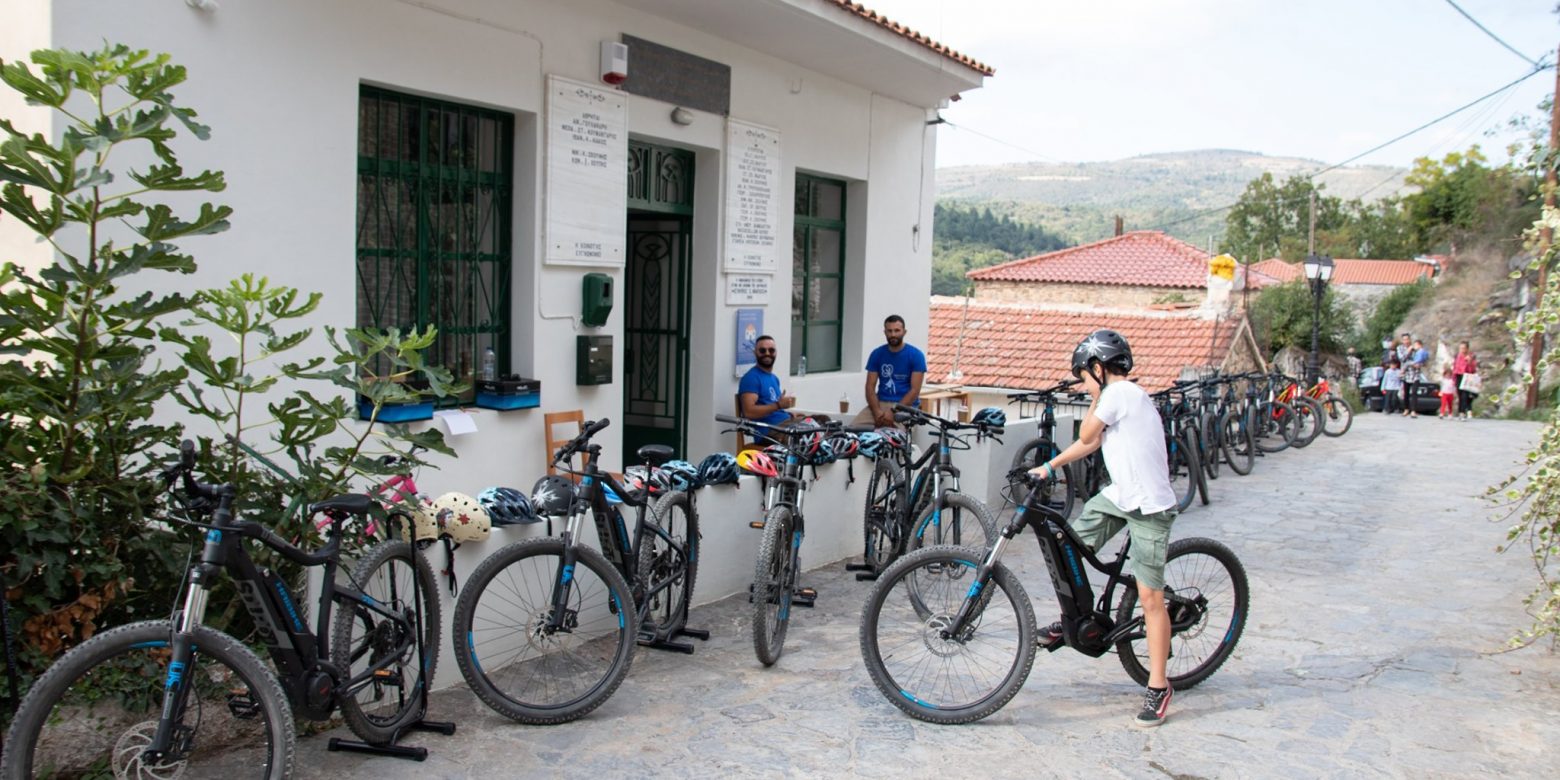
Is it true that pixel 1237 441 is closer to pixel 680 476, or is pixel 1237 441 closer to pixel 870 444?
pixel 870 444

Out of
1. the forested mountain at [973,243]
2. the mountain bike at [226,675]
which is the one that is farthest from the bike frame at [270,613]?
the forested mountain at [973,243]

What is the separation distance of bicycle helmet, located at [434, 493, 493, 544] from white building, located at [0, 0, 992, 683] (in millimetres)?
120

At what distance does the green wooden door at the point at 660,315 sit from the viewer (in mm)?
9828

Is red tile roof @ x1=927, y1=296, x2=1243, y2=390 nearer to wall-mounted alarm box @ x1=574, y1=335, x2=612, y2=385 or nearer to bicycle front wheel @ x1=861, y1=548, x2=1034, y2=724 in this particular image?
wall-mounted alarm box @ x1=574, y1=335, x2=612, y2=385

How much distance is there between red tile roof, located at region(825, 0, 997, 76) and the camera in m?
9.32

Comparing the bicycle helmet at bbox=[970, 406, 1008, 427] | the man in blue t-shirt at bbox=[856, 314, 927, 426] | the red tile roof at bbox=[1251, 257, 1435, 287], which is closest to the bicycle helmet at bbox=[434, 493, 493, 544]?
the bicycle helmet at bbox=[970, 406, 1008, 427]

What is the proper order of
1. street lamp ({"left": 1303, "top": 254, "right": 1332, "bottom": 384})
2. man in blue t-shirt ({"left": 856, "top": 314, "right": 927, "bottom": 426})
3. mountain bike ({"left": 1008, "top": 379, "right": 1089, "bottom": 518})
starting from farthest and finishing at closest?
1. street lamp ({"left": 1303, "top": 254, "right": 1332, "bottom": 384})
2. man in blue t-shirt ({"left": 856, "top": 314, "right": 927, "bottom": 426})
3. mountain bike ({"left": 1008, "top": 379, "right": 1089, "bottom": 518})

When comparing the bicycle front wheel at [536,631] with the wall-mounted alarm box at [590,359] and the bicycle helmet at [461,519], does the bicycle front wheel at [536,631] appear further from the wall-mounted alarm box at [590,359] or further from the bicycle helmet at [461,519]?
the wall-mounted alarm box at [590,359]

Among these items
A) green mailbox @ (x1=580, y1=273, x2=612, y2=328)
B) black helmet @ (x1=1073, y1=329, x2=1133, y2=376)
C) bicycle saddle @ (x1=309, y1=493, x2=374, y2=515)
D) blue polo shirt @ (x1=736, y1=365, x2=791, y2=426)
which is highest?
green mailbox @ (x1=580, y1=273, x2=612, y2=328)

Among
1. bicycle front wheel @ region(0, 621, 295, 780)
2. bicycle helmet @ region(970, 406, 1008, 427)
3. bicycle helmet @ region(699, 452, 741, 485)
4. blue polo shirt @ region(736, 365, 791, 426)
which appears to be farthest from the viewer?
blue polo shirt @ region(736, 365, 791, 426)

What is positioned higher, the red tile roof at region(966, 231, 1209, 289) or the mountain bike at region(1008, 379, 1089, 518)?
the red tile roof at region(966, 231, 1209, 289)

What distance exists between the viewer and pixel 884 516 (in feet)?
26.3

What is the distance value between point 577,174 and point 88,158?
3227 mm

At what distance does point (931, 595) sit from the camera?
5.38m
